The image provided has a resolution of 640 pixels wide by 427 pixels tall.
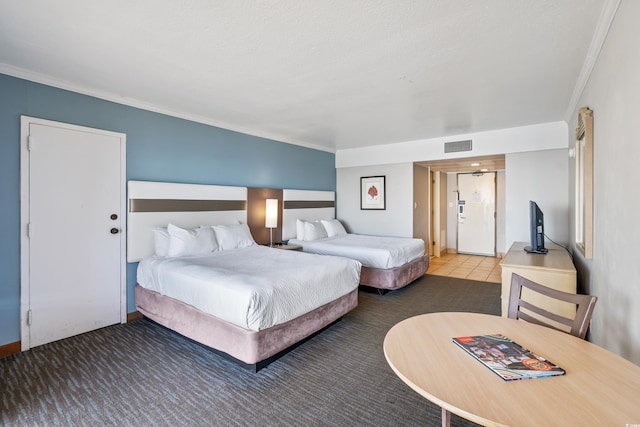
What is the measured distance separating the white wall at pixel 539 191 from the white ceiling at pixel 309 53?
84 cm

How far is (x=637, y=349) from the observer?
1.42m

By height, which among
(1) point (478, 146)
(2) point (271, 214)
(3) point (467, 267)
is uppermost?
(1) point (478, 146)

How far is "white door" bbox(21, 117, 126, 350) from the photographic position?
9.13 ft

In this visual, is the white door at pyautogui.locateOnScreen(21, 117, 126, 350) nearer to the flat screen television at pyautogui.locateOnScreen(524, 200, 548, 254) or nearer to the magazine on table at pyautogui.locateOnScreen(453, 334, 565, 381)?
the magazine on table at pyautogui.locateOnScreen(453, 334, 565, 381)

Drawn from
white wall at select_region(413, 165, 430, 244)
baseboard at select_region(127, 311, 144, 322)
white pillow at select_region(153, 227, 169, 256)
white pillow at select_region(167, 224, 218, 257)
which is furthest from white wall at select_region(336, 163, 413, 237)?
baseboard at select_region(127, 311, 144, 322)

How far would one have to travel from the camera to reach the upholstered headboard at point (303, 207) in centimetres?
548

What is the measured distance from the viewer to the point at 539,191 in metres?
4.59

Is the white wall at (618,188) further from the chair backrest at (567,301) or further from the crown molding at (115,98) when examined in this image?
the crown molding at (115,98)

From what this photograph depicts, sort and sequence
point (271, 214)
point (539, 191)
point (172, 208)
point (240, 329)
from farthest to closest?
point (271, 214)
point (539, 191)
point (172, 208)
point (240, 329)

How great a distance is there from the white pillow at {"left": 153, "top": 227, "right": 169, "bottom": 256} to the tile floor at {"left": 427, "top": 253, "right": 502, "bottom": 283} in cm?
452

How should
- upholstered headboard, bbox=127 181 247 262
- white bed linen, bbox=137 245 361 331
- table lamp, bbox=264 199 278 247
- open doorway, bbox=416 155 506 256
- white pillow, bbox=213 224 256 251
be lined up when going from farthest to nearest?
open doorway, bbox=416 155 506 256 < table lamp, bbox=264 199 278 247 < white pillow, bbox=213 224 256 251 < upholstered headboard, bbox=127 181 247 262 < white bed linen, bbox=137 245 361 331

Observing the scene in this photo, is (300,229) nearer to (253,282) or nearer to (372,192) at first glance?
(372,192)

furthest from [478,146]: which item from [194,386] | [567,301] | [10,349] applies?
[10,349]

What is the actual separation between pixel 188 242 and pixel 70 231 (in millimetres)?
1099
